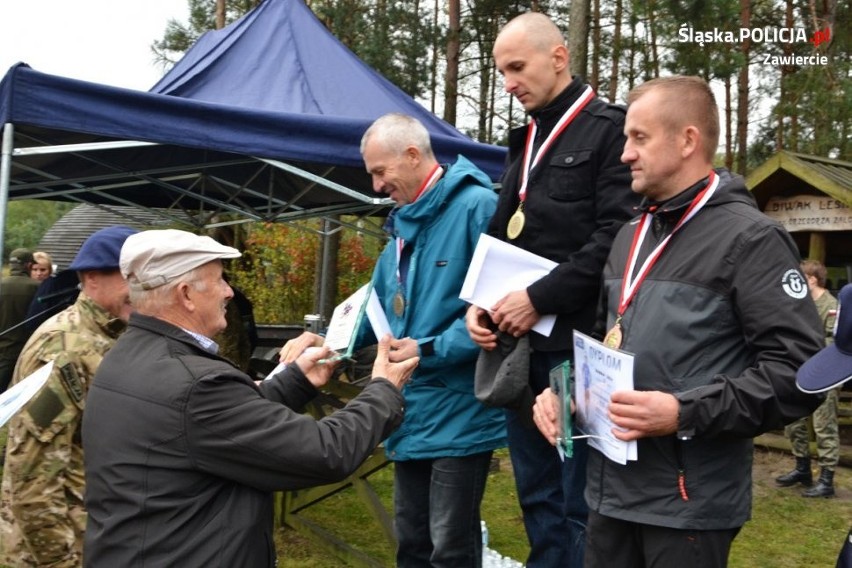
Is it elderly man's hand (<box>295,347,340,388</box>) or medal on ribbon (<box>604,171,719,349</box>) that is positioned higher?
medal on ribbon (<box>604,171,719,349</box>)

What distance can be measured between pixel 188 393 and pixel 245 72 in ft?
14.1

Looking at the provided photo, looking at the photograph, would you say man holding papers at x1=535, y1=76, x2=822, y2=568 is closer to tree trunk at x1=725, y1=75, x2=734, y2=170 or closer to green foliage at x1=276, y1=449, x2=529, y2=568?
green foliage at x1=276, y1=449, x2=529, y2=568

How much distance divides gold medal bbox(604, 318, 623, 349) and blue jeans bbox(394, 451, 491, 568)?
99 centimetres

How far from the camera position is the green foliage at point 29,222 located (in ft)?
145

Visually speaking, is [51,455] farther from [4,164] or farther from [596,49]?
[596,49]

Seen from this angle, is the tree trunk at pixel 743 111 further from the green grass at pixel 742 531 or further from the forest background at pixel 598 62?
the green grass at pixel 742 531

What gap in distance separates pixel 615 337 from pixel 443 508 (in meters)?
1.11

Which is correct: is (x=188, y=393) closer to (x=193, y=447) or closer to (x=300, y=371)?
(x=193, y=447)

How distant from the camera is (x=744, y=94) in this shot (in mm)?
14469

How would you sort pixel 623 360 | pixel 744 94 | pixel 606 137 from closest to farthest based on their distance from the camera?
pixel 623 360, pixel 606 137, pixel 744 94

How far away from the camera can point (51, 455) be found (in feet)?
9.35

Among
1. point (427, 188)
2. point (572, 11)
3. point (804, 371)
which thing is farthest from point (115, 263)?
point (572, 11)

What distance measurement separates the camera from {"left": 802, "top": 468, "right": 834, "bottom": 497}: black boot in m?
6.89

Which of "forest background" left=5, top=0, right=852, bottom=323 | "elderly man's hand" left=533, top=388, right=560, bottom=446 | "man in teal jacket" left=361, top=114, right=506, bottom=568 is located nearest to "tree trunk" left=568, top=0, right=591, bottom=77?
"forest background" left=5, top=0, right=852, bottom=323
